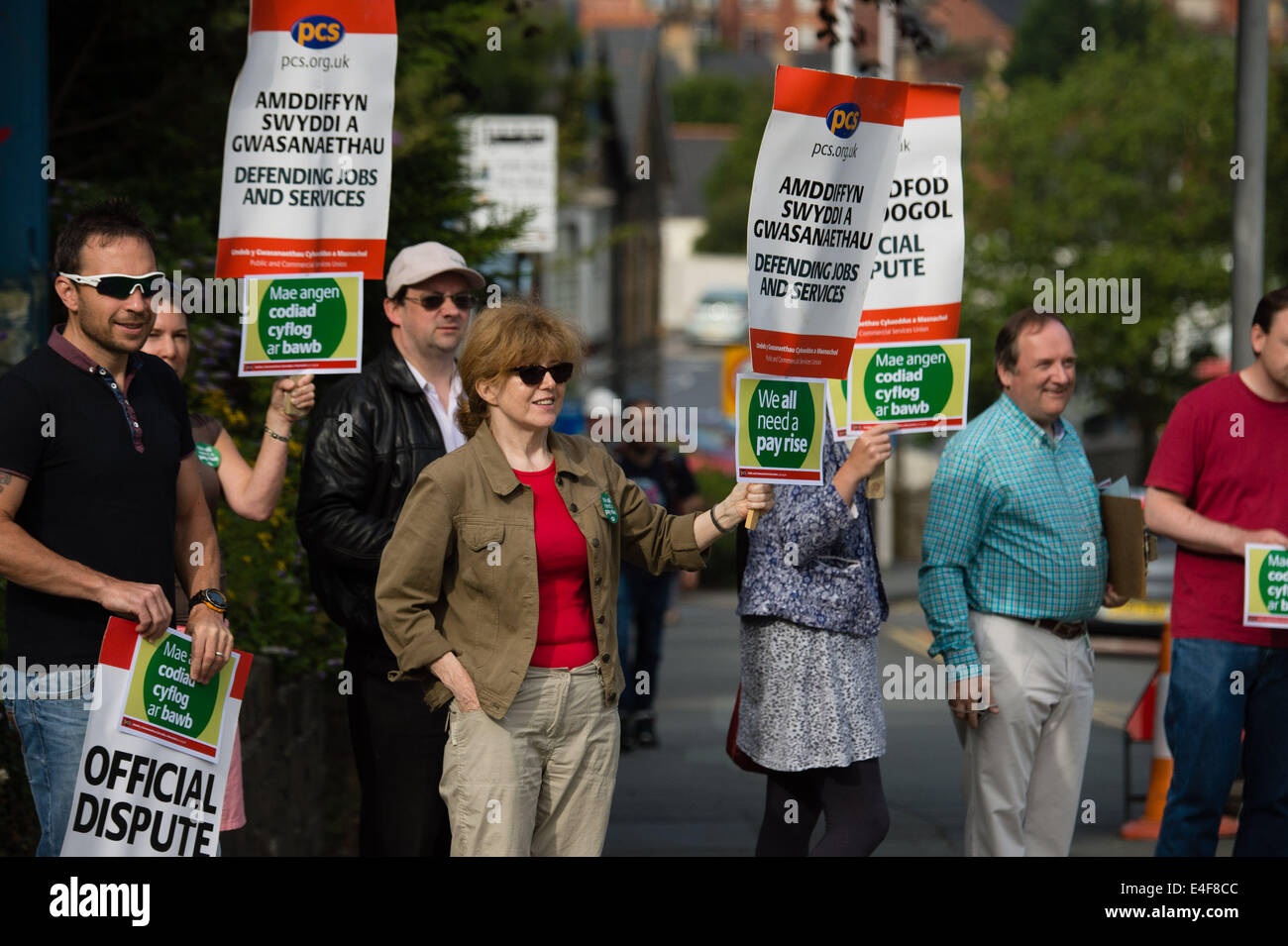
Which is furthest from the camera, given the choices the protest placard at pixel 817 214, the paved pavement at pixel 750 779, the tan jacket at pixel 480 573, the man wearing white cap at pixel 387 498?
the paved pavement at pixel 750 779

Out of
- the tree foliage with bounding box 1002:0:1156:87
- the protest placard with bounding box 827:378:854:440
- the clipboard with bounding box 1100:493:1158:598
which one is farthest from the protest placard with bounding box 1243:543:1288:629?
the tree foliage with bounding box 1002:0:1156:87

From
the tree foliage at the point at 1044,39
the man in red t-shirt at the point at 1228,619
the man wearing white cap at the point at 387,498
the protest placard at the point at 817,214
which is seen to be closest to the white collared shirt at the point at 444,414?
the man wearing white cap at the point at 387,498

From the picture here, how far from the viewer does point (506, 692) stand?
4.54 meters

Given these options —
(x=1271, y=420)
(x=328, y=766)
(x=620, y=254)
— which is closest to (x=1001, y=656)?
(x=1271, y=420)

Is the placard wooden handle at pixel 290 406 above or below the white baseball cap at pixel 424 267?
below

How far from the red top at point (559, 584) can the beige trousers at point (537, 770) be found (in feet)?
0.14

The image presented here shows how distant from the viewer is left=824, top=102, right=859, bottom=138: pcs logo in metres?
5.09

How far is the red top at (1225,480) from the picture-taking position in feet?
18.4

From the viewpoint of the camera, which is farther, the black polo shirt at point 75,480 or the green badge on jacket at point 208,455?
the green badge on jacket at point 208,455

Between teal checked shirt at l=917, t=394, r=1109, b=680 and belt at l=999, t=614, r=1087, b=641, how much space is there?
0.07 feet

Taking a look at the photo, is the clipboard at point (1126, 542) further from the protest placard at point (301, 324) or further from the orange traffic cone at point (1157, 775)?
the orange traffic cone at point (1157, 775)

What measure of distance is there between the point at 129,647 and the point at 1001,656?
262 centimetres

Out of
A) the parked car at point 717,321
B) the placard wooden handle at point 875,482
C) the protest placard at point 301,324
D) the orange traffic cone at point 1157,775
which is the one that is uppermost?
the parked car at point 717,321

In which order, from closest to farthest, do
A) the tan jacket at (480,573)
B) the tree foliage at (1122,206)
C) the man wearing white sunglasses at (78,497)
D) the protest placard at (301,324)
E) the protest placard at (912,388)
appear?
the man wearing white sunglasses at (78,497), the tan jacket at (480,573), the protest placard at (301,324), the protest placard at (912,388), the tree foliage at (1122,206)
